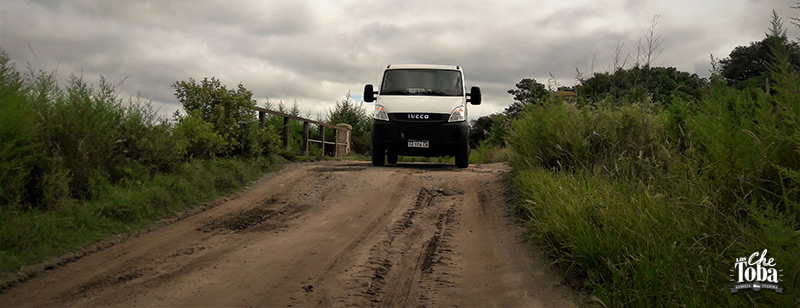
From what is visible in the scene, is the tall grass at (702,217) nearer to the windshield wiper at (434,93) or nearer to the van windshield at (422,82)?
the windshield wiper at (434,93)

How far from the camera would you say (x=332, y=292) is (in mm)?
4574

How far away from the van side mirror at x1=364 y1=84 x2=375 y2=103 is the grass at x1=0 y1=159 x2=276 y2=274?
4.12 metres

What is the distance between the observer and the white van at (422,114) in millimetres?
12875

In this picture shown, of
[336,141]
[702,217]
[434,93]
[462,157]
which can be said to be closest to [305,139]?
[336,141]

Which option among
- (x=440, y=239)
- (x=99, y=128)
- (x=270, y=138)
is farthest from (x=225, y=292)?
(x=270, y=138)

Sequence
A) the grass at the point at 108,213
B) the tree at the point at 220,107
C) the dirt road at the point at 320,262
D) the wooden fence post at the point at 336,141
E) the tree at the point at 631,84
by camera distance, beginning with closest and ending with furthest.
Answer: the dirt road at the point at 320,262 < the grass at the point at 108,213 < the tree at the point at 631,84 < the tree at the point at 220,107 < the wooden fence post at the point at 336,141

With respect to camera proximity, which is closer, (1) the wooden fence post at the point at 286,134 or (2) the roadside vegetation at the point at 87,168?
(2) the roadside vegetation at the point at 87,168

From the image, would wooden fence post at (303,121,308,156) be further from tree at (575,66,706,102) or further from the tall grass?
the tall grass

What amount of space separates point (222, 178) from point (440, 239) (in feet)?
15.6

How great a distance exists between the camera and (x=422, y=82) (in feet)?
44.9

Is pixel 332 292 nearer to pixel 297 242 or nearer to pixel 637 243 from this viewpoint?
pixel 297 242

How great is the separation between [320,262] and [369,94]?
8.69m

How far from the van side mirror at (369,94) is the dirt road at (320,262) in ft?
17.2

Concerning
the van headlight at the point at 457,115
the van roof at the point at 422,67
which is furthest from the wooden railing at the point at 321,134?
the van headlight at the point at 457,115
